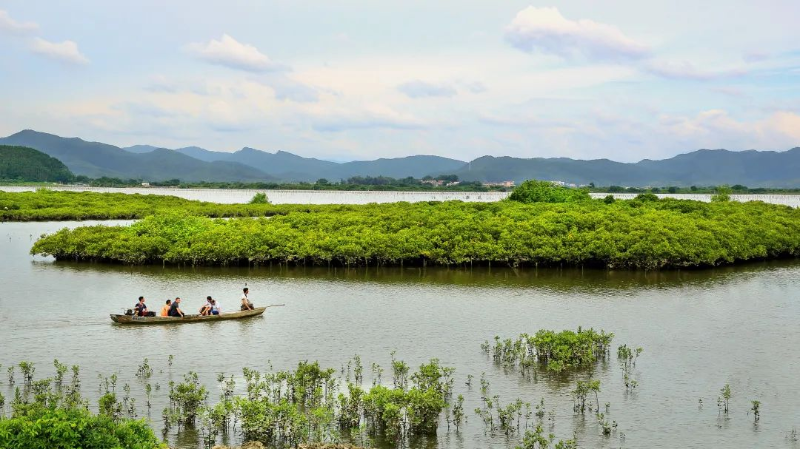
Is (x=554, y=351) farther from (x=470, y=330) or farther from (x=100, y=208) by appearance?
(x=100, y=208)

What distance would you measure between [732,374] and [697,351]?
2.68 m

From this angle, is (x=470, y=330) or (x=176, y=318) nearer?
(x=470, y=330)

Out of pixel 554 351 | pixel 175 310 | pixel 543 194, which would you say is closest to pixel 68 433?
pixel 554 351

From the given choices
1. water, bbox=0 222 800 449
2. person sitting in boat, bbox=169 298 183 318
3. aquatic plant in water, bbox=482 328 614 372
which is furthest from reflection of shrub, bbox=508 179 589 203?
person sitting in boat, bbox=169 298 183 318

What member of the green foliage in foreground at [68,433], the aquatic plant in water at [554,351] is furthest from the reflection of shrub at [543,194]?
the green foliage in foreground at [68,433]

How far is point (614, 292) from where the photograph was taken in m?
36.5

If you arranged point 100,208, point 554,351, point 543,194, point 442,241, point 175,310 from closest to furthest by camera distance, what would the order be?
1. point 554,351
2. point 175,310
3. point 442,241
4. point 543,194
5. point 100,208

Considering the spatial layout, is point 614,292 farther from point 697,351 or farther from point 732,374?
point 732,374

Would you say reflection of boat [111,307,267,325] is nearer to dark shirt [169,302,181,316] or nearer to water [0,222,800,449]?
dark shirt [169,302,181,316]

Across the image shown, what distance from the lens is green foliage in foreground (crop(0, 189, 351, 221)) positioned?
8056 centimetres

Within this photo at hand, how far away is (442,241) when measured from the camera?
46.8 meters

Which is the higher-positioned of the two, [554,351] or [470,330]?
[554,351]

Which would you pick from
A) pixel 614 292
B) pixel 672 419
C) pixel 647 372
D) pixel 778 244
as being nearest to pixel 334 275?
pixel 614 292

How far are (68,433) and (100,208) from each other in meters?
77.6
